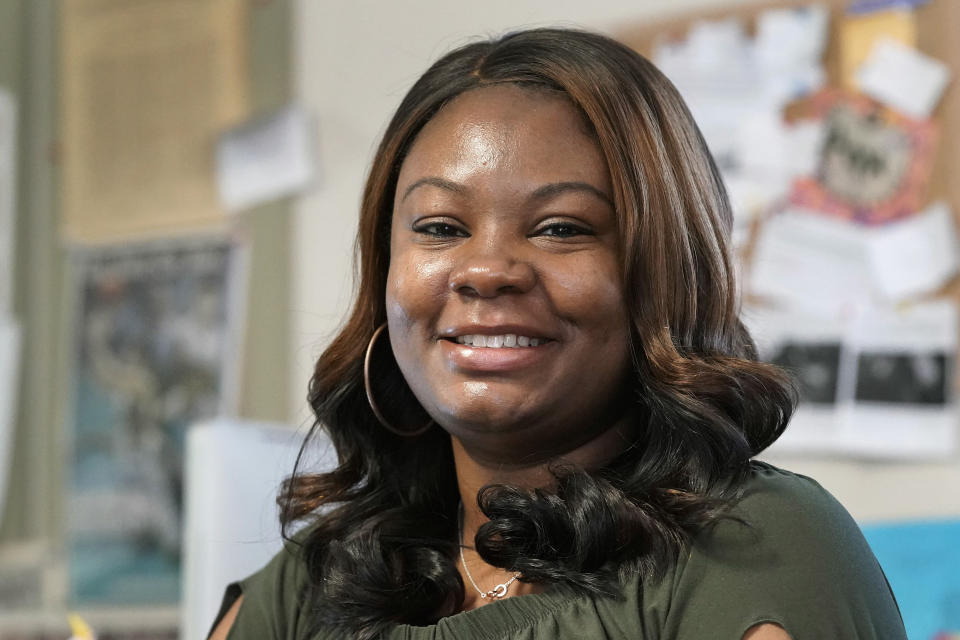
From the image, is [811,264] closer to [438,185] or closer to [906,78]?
[906,78]

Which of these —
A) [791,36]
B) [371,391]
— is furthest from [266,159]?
[371,391]

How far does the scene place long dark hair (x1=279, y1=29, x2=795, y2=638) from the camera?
0.78 metres

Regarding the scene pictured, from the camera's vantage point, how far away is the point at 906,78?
5.21 feet

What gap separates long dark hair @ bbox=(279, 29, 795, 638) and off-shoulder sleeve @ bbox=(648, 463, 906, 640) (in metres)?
0.02

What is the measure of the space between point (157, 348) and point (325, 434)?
1.11 m

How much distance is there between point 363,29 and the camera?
2.00 meters

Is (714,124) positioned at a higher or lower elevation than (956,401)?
higher

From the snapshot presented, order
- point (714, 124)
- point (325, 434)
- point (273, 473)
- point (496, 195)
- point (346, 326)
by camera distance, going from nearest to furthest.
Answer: point (496, 195)
point (346, 326)
point (325, 434)
point (273, 473)
point (714, 124)

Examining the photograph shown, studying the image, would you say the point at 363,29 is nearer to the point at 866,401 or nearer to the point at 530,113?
the point at 866,401

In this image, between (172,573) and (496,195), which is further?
(172,573)

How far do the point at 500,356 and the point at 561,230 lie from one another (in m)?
0.10

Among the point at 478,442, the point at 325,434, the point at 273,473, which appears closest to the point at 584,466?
the point at 478,442

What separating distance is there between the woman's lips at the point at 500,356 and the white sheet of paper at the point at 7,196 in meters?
1.58

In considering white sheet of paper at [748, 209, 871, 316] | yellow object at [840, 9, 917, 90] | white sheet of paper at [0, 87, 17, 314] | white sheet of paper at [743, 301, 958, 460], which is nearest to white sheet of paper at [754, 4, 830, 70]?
yellow object at [840, 9, 917, 90]
